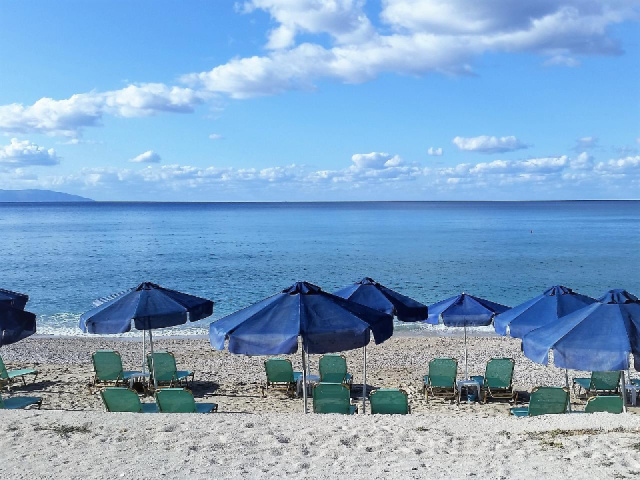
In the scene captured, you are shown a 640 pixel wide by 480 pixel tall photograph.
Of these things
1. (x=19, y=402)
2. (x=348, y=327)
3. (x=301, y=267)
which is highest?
(x=348, y=327)

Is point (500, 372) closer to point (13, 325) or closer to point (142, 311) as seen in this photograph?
point (142, 311)

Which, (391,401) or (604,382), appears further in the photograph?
(604,382)

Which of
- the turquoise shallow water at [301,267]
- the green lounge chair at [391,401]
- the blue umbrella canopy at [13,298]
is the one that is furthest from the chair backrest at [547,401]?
the turquoise shallow water at [301,267]

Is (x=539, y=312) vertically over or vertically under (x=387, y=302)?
under

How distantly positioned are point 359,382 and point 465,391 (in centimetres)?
248

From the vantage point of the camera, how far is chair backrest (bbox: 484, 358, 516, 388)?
35.7 ft

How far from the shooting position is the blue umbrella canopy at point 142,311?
9.50 m

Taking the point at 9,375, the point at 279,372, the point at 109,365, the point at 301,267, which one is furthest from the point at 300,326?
the point at 301,267

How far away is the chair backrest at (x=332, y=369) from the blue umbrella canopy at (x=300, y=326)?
367 cm

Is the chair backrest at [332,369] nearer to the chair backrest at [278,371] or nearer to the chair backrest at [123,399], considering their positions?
the chair backrest at [278,371]

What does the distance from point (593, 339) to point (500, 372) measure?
406 centimetres

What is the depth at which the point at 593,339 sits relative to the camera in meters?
7.05

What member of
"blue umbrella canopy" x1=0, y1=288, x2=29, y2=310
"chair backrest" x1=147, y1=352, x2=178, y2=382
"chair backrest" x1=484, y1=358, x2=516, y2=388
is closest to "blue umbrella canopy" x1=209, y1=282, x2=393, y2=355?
"chair backrest" x1=484, y1=358, x2=516, y2=388

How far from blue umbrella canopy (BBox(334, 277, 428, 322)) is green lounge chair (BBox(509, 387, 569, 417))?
241cm
